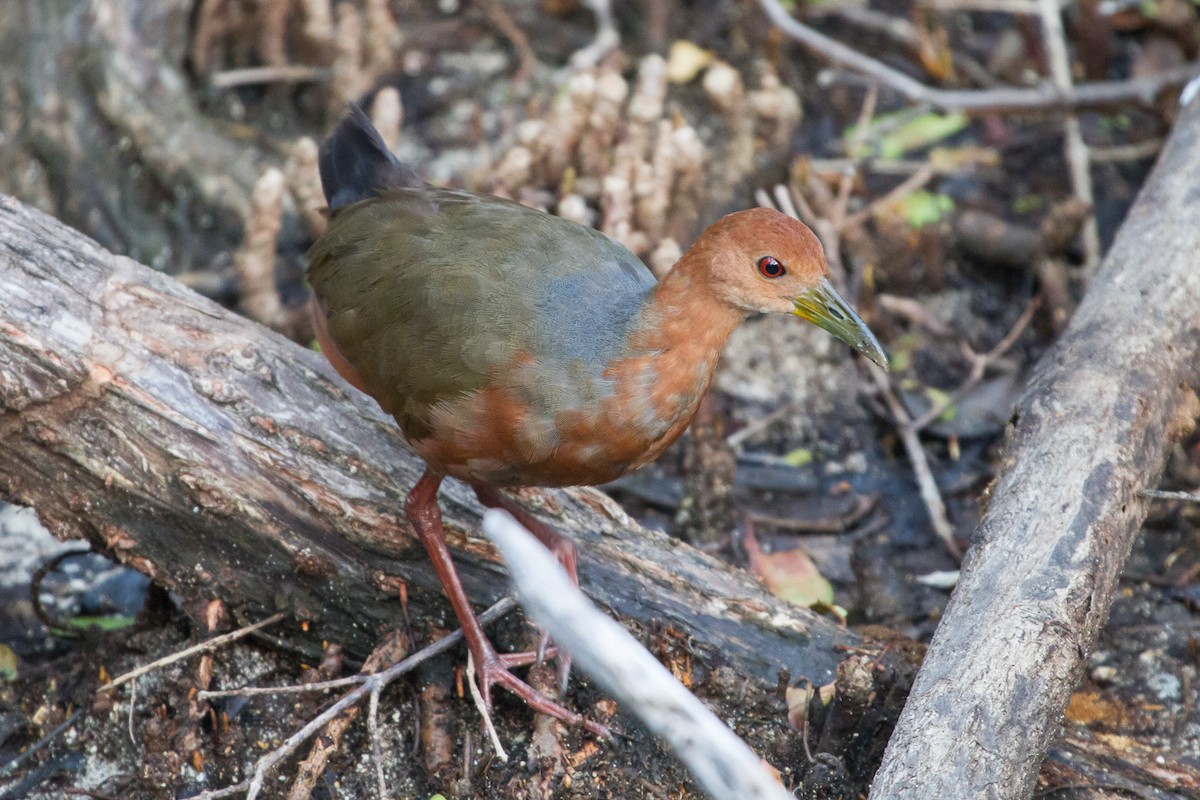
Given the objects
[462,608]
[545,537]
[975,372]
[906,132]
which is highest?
[906,132]

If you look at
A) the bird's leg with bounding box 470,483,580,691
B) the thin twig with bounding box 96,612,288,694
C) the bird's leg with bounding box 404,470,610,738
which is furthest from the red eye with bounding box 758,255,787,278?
the thin twig with bounding box 96,612,288,694

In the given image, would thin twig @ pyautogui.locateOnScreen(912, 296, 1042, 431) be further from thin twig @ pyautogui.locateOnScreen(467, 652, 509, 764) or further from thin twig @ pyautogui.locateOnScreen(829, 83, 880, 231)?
thin twig @ pyautogui.locateOnScreen(467, 652, 509, 764)

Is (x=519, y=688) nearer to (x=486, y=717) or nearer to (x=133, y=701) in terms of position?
(x=486, y=717)

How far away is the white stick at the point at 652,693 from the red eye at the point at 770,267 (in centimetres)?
146

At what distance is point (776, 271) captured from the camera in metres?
3.34

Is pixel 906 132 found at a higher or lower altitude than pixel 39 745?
higher

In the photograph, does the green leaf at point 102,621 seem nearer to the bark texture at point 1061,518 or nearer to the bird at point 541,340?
the bird at point 541,340

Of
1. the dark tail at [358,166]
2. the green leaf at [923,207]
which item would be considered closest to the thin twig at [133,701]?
the dark tail at [358,166]

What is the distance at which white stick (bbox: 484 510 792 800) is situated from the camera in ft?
6.75

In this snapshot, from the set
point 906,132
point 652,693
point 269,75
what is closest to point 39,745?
point 652,693

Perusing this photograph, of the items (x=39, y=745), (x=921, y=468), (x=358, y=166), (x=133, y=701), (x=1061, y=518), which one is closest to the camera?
(x=1061, y=518)

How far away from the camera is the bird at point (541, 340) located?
11.0ft

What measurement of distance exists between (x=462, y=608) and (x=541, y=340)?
30.4 inches

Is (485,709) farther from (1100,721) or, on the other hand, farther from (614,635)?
(1100,721)
